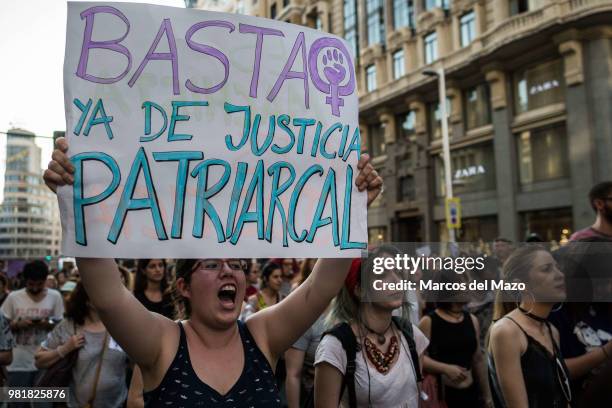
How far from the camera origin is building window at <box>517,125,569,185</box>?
18.1 meters

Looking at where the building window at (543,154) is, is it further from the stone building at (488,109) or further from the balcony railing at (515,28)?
the balcony railing at (515,28)

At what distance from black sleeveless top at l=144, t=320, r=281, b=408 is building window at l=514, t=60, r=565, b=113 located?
61.5 ft

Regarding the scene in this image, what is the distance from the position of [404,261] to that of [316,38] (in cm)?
128

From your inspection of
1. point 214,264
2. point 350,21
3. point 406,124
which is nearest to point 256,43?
point 214,264

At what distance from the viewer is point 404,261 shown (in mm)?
2885

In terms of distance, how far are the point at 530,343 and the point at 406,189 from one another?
22.9m

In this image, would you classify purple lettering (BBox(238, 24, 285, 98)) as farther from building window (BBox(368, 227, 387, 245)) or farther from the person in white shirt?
building window (BBox(368, 227, 387, 245))

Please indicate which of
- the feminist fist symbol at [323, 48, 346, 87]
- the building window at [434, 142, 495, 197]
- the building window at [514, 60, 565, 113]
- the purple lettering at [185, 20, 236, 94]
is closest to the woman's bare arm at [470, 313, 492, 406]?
the feminist fist symbol at [323, 48, 346, 87]

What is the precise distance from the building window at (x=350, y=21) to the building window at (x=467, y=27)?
739 cm

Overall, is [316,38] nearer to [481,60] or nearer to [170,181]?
[170,181]

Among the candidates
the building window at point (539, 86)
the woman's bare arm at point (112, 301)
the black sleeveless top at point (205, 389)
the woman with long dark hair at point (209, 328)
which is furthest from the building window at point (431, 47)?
the woman's bare arm at point (112, 301)

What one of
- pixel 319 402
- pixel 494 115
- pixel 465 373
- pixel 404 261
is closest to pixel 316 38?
pixel 404 261

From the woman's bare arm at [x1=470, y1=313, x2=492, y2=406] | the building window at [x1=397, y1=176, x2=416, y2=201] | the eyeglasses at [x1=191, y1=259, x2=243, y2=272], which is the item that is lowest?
the woman's bare arm at [x1=470, y1=313, x2=492, y2=406]

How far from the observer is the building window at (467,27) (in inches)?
832
